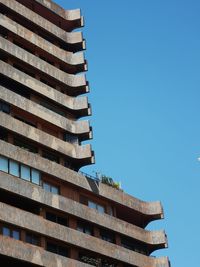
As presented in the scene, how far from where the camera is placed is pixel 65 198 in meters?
53.2

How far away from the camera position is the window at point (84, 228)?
54969 mm

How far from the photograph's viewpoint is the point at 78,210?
5400 cm

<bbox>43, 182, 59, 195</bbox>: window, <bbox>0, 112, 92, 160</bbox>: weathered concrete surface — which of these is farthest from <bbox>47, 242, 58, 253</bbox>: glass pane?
<bbox>0, 112, 92, 160</bbox>: weathered concrete surface

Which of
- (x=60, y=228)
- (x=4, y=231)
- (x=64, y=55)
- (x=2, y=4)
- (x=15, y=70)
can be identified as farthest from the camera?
(x=64, y=55)

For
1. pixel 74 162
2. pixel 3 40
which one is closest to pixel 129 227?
pixel 74 162

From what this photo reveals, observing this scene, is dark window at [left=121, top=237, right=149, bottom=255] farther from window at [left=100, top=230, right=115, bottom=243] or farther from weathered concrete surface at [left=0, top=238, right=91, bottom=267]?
weathered concrete surface at [left=0, top=238, right=91, bottom=267]

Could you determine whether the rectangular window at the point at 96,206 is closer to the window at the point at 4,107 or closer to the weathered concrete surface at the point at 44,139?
the weathered concrete surface at the point at 44,139

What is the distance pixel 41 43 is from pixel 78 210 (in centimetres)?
1751

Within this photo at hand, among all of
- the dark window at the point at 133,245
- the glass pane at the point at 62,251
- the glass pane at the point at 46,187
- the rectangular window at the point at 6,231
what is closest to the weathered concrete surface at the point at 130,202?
the dark window at the point at 133,245

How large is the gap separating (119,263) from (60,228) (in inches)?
330

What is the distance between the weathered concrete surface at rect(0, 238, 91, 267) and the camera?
45281mm

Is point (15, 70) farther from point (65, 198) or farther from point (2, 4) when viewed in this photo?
point (65, 198)

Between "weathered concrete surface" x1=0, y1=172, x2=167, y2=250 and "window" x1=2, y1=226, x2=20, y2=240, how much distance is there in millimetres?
2750

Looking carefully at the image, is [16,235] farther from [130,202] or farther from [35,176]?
[130,202]
